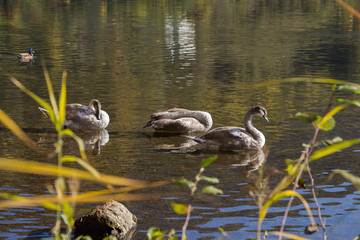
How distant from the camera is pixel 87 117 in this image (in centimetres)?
1359

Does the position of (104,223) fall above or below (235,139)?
above

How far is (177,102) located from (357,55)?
13902 millimetres

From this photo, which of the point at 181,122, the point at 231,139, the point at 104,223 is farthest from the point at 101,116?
the point at 104,223

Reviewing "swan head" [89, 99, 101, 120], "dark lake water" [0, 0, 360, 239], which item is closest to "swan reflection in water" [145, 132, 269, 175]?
"dark lake water" [0, 0, 360, 239]

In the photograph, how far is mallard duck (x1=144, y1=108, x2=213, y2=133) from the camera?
521 inches

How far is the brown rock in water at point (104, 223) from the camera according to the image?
23.2ft

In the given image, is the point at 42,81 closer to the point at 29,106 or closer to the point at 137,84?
the point at 137,84

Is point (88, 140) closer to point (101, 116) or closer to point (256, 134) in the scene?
point (101, 116)

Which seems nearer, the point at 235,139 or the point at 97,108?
the point at 235,139

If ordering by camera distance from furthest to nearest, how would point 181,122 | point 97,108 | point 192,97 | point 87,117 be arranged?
point 192,97, point 87,117, point 97,108, point 181,122

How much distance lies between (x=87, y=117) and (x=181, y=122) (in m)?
2.14

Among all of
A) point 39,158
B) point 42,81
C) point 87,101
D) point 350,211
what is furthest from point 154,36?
point 350,211

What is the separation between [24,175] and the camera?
9969mm

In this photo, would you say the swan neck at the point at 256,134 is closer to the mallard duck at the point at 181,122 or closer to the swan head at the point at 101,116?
the mallard duck at the point at 181,122
